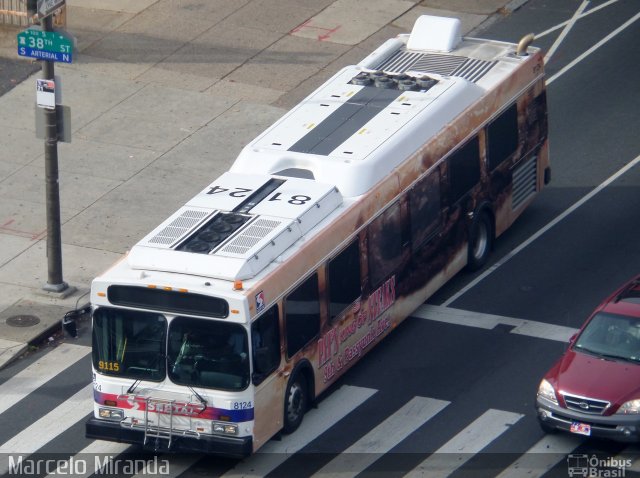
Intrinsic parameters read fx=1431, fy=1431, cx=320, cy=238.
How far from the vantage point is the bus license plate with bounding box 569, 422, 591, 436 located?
54.2ft

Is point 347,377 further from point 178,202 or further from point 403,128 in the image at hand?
point 178,202

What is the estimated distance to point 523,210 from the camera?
2377 cm

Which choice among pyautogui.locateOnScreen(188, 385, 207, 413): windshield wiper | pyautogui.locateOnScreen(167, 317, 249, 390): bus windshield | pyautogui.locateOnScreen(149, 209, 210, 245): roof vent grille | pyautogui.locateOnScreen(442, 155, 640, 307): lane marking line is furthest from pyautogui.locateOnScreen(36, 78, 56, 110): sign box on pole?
pyautogui.locateOnScreen(442, 155, 640, 307): lane marking line

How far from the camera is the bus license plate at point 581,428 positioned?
1652 centimetres

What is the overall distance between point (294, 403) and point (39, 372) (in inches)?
161

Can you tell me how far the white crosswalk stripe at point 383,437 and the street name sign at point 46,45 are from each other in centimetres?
698

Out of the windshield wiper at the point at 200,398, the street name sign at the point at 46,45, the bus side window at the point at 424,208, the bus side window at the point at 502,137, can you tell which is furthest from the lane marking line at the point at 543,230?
the street name sign at the point at 46,45

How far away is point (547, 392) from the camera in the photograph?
55.5ft

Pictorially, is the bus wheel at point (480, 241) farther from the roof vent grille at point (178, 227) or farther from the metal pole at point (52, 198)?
the metal pole at point (52, 198)

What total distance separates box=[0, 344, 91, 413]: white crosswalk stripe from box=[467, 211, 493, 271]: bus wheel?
598 cm

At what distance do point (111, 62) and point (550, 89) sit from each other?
356 inches

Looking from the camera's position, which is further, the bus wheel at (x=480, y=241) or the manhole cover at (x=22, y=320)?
the bus wheel at (x=480, y=241)

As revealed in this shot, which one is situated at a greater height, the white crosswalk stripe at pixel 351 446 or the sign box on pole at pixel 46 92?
the sign box on pole at pixel 46 92

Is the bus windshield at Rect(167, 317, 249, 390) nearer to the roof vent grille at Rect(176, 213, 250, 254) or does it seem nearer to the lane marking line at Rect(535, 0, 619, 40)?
the roof vent grille at Rect(176, 213, 250, 254)
